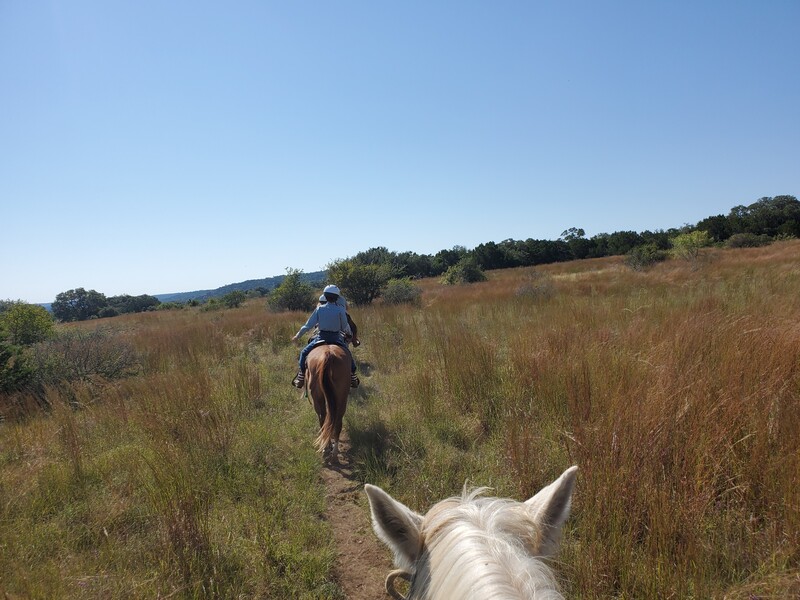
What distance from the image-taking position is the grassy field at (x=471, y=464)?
1952 millimetres

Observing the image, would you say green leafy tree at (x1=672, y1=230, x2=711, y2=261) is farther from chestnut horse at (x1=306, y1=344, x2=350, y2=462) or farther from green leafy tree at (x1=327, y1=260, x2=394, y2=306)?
chestnut horse at (x1=306, y1=344, x2=350, y2=462)

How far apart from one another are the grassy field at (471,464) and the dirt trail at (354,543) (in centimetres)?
13

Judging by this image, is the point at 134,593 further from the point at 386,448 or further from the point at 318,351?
the point at 318,351

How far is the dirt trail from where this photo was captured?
246cm

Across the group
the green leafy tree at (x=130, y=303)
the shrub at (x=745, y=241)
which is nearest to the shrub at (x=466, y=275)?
the shrub at (x=745, y=241)

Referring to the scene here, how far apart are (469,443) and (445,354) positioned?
1598 mm

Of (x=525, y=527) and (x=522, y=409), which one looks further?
(x=522, y=409)

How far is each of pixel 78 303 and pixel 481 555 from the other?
58.7 metres

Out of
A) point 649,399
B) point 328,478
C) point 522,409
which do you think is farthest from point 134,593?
point 649,399

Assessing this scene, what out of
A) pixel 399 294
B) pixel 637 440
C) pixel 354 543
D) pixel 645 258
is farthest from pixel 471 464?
pixel 645 258

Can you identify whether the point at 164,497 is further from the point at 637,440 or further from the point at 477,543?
the point at 637,440

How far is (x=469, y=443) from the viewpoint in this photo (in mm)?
3828

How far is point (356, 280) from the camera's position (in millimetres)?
15867

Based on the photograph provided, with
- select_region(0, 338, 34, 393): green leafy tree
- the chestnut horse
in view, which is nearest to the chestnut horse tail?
the chestnut horse
